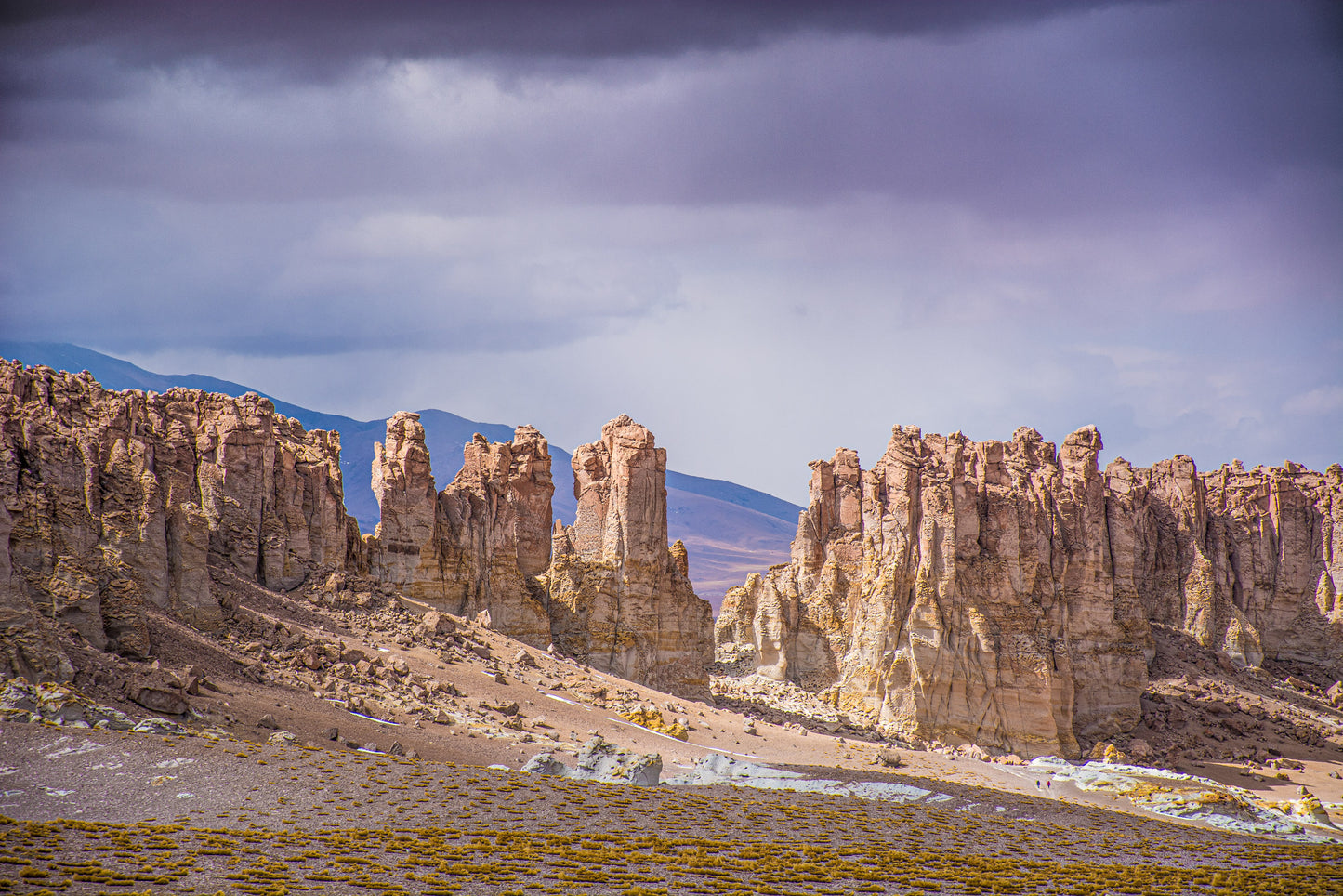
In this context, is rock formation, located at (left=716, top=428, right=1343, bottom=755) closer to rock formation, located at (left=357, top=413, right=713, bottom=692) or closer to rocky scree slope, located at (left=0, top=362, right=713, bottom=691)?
rock formation, located at (left=357, top=413, right=713, bottom=692)

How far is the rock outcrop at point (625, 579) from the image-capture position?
7256 centimetres

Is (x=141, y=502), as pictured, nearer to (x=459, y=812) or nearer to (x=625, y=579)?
(x=459, y=812)

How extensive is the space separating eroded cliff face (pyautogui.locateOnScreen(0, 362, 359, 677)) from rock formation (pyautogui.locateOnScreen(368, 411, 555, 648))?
335cm

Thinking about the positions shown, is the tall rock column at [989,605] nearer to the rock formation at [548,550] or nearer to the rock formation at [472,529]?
the rock formation at [548,550]

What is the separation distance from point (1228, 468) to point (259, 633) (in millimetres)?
89862

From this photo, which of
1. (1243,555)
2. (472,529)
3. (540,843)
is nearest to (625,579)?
(472,529)

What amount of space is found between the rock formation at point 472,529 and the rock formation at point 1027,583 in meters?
23.5

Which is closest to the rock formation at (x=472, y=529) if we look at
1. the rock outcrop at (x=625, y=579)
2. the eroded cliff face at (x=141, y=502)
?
the rock outcrop at (x=625, y=579)

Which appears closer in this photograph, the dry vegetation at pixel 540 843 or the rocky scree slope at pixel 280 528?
the dry vegetation at pixel 540 843

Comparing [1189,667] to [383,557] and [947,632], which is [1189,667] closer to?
[947,632]

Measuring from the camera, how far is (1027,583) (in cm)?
7725

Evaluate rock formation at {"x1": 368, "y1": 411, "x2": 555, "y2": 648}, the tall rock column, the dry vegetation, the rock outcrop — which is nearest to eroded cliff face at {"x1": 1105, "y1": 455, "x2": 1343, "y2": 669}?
the tall rock column

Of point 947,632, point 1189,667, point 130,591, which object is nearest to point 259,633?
point 130,591

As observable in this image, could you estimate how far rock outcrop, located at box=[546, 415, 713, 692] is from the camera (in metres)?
72.6
